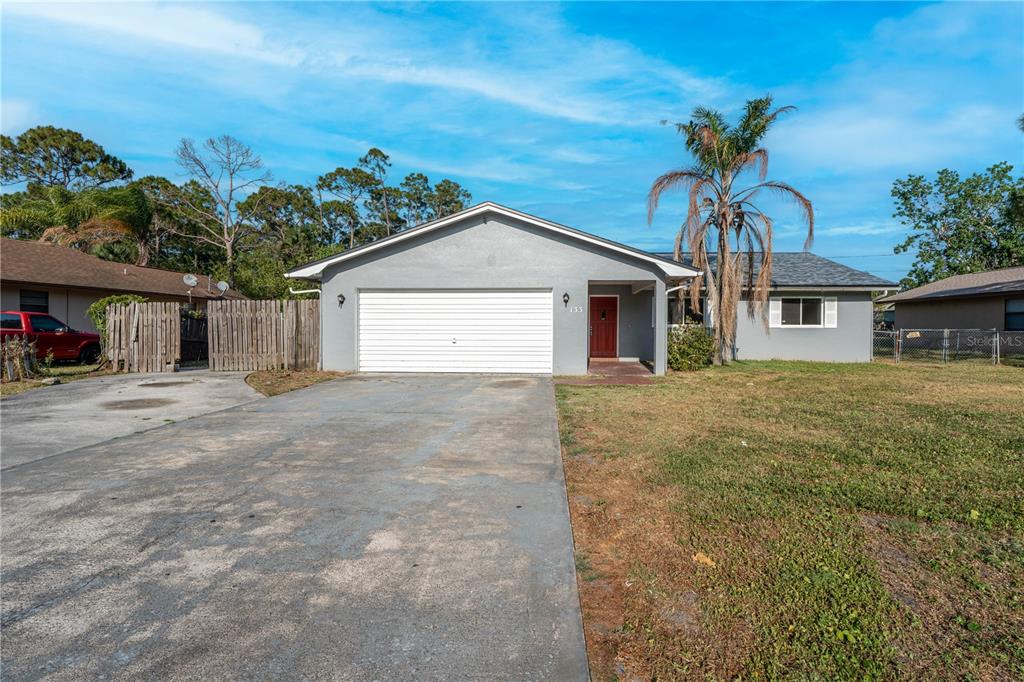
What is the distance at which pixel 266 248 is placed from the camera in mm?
43000

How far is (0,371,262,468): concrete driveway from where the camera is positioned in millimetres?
6688

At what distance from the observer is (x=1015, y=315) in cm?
2233

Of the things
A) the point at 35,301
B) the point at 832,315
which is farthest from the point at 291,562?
the point at 35,301

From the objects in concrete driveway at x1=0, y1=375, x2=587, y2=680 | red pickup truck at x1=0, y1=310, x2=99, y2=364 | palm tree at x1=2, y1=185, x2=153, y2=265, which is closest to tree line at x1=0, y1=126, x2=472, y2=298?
palm tree at x1=2, y1=185, x2=153, y2=265

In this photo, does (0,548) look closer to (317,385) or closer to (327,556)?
(327,556)

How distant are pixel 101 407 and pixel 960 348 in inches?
1127

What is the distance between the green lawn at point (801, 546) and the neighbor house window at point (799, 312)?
11.6 metres

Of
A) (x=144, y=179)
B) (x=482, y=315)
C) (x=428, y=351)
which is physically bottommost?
(x=428, y=351)

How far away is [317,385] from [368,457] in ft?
21.6

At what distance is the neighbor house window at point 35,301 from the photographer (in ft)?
61.5

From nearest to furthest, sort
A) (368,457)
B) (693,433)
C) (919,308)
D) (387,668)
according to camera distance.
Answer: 1. (387,668)
2. (368,457)
3. (693,433)
4. (919,308)

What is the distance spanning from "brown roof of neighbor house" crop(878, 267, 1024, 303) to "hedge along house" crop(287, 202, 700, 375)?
55.6 feet

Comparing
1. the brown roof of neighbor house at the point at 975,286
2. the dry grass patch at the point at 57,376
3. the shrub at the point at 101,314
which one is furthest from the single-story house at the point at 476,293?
the brown roof of neighbor house at the point at 975,286

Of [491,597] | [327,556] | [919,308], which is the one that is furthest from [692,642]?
[919,308]
